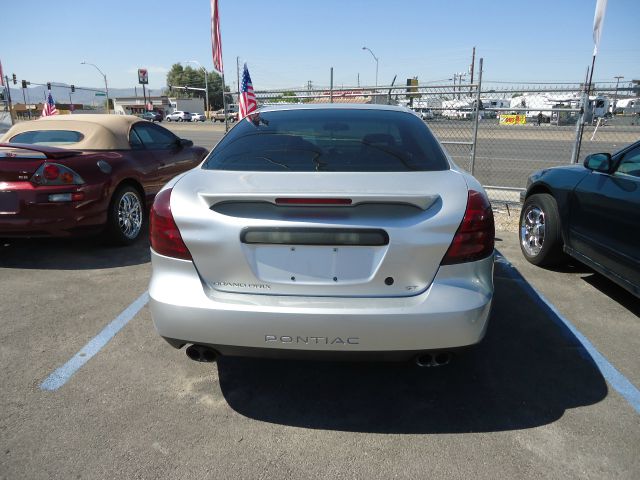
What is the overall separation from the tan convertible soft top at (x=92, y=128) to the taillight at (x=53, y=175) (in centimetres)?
97

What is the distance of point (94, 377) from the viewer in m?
2.97

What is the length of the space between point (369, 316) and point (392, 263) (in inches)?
10.5

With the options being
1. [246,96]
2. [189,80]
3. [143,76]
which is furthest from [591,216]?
[189,80]

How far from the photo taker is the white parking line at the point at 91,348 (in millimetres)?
2930

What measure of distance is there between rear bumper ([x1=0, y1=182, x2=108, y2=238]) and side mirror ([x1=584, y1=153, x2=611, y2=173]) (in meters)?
4.76

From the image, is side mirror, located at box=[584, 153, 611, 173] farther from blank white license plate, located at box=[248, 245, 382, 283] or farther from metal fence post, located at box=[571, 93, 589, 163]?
metal fence post, located at box=[571, 93, 589, 163]

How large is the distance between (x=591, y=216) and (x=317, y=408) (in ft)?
9.83

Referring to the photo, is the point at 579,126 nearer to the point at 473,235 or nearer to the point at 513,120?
the point at 513,120

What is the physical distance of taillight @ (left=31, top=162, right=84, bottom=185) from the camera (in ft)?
15.5

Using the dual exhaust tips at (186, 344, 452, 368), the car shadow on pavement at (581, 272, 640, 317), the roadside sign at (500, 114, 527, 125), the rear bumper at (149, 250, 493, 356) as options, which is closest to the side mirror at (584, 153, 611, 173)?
the car shadow on pavement at (581, 272, 640, 317)

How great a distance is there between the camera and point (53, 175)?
4.76 m

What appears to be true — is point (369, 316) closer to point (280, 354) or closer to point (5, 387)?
point (280, 354)

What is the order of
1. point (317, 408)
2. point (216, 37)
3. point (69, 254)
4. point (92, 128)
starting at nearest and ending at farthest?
1. point (317, 408)
2. point (69, 254)
3. point (92, 128)
4. point (216, 37)

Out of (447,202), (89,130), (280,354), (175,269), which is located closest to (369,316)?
(280,354)
